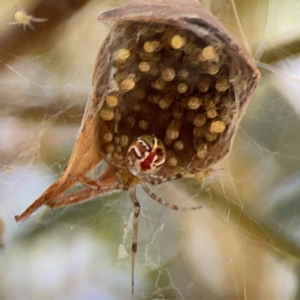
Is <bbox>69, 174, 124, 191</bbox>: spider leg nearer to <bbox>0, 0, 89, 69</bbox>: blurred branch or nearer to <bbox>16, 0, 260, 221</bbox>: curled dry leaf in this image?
<bbox>16, 0, 260, 221</bbox>: curled dry leaf

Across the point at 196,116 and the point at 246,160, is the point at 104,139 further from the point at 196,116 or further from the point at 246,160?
the point at 246,160

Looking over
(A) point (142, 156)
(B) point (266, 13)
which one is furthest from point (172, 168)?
(B) point (266, 13)

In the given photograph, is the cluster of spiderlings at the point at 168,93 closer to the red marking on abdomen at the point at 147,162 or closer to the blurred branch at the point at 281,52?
the red marking on abdomen at the point at 147,162

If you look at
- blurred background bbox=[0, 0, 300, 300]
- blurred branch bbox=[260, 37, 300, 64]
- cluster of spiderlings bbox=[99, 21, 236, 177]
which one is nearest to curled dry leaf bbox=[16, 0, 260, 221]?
cluster of spiderlings bbox=[99, 21, 236, 177]

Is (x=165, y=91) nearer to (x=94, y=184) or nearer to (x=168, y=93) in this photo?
(x=168, y=93)

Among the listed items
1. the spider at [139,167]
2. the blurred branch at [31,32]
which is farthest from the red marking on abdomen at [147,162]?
the blurred branch at [31,32]

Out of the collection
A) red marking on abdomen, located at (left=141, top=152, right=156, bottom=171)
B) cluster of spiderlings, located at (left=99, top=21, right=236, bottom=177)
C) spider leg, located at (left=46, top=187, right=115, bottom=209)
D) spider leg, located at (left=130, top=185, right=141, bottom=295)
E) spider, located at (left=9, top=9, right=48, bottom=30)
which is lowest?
spider leg, located at (left=130, top=185, right=141, bottom=295)
